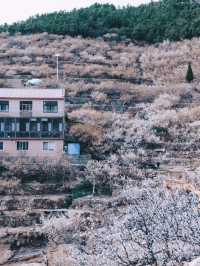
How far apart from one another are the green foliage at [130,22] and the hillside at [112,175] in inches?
268

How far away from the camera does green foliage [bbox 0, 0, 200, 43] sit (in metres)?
58.0

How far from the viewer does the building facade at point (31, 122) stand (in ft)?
105

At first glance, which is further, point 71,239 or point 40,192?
point 40,192

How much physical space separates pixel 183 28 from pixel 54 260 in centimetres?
3835

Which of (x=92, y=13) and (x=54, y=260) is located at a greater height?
(x=92, y=13)

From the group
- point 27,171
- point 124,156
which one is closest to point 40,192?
point 27,171

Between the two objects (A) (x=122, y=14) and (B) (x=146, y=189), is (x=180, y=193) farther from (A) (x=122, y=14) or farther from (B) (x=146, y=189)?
(A) (x=122, y=14)

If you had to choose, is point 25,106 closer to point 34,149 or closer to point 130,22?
point 34,149

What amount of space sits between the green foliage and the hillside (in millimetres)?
6795

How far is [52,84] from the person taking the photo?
42.4m

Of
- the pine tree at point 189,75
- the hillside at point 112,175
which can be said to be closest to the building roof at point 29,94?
the hillside at point 112,175

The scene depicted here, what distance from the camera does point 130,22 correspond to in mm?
61531

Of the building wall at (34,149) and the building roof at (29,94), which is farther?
the building roof at (29,94)

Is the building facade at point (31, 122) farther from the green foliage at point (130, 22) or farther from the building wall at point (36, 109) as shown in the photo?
the green foliage at point (130, 22)
